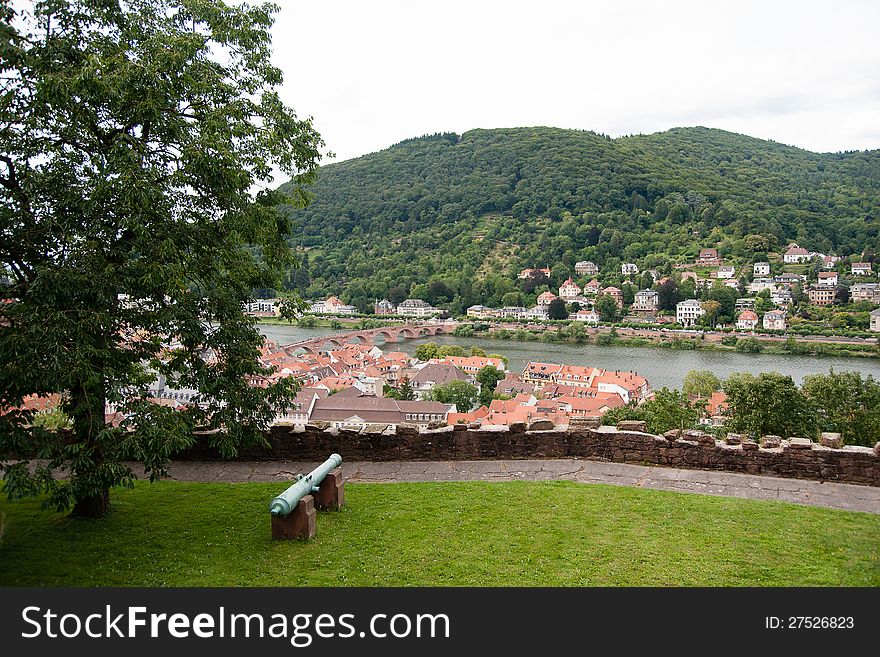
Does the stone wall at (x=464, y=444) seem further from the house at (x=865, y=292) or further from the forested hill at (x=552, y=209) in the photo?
the forested hill at (x=552, y=209)

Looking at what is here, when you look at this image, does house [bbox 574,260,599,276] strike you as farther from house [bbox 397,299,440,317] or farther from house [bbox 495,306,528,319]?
house [bbox 397,299,440,317]

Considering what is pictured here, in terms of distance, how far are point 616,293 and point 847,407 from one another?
85.1 metres

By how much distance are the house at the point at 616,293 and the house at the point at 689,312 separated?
9.75 metres

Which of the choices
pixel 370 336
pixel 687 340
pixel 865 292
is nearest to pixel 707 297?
pixel 865 292

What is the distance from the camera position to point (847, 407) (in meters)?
18.6

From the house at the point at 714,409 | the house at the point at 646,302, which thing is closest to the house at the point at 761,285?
the house at the point at 646,302

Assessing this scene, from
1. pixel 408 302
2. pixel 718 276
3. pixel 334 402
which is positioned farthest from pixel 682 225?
pixel 334 402

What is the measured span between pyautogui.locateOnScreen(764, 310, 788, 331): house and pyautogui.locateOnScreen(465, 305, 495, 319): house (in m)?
39.7

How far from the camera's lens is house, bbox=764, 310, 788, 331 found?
3046 inches

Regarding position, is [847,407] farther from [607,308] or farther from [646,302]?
[646,302]

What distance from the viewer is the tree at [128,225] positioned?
511cm

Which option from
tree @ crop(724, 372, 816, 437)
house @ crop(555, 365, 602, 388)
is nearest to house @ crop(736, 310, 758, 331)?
house @ crop(555, 365, 602, 388)

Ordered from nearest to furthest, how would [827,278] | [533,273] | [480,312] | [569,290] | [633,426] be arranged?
[633,426]
[827,278]
[480,312]
[569,290]
[533,273]
